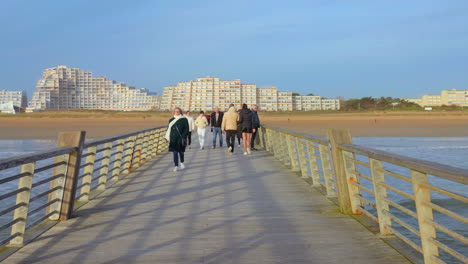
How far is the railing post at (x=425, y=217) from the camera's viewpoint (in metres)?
3.46

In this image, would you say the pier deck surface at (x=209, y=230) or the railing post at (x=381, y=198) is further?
the railing post at (x=381, y=198)

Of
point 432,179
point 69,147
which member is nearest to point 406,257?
point 69,147

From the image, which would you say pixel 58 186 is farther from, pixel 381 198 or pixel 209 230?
pixel 381 198

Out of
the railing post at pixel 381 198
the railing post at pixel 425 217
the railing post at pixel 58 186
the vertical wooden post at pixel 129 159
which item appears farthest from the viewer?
the vertical wooden post at pixel 129 159

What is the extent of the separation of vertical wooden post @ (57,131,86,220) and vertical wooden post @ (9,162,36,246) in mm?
916

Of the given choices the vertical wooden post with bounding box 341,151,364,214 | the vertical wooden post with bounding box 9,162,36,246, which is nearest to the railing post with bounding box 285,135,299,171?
the vertical wooden post with bounding box 341,151,364,214

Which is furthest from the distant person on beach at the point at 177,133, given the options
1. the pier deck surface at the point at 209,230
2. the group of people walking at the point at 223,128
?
the pier deck surface at the point at 209,230

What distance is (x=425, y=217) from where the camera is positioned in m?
3.51

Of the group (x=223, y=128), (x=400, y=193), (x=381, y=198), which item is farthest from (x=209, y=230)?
(x=223, y=128)

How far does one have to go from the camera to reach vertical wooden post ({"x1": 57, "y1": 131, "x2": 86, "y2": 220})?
548 cm

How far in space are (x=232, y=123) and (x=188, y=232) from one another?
977 cm

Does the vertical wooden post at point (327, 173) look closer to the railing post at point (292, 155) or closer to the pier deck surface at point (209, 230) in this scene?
the pier deck surface at point (209, 230)

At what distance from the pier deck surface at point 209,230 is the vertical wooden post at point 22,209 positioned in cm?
15

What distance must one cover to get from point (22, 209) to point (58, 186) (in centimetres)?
93
